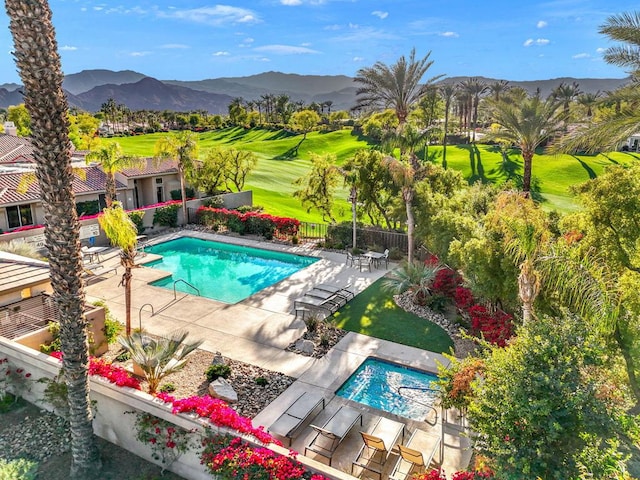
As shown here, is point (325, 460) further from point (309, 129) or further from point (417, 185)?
point (309, 129)

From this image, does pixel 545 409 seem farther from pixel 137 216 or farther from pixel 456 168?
pixel 456 168

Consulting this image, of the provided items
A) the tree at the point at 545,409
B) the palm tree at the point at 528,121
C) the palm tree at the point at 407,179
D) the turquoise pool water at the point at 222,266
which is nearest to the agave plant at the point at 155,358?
the tree at the point at 545,409

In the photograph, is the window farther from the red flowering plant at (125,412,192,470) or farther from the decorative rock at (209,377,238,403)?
the red flowering plant at (125,412,192,470)

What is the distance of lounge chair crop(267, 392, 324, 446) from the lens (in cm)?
921

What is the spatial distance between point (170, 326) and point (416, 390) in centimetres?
810

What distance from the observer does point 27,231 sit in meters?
22.3

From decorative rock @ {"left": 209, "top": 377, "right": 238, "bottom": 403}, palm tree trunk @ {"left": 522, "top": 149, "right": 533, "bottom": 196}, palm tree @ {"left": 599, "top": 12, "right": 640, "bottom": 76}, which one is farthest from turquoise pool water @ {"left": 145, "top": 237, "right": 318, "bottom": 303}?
palm tree @ {"left": 599, "top": 12, "right": 640, "bottom": 76}

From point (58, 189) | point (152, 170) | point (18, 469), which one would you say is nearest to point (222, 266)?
point (152, 170)

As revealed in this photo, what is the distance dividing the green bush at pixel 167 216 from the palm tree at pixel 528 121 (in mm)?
20291

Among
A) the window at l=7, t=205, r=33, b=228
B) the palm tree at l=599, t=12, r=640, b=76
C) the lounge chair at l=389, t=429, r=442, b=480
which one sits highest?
the palm tree at l=599, t=12, r=640, b=76

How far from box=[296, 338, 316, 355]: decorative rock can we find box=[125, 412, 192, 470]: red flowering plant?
17.3 ft

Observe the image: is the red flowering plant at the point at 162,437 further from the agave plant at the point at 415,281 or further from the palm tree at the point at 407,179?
the palm tree at the point at 407,179

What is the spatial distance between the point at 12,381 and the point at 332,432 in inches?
302

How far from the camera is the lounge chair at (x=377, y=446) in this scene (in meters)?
8.42
